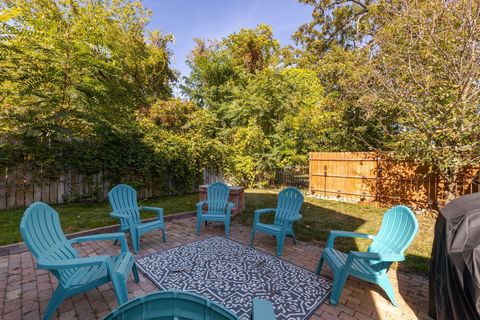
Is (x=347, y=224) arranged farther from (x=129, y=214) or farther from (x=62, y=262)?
(x=62, y=262)

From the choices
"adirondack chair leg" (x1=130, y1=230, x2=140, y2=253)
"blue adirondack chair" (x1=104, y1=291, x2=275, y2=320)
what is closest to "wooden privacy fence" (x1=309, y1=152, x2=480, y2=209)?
"adirondack chair leg" (x1=130, y1=230, x2=140, y2=253)

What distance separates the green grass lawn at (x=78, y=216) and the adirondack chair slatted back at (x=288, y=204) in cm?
292

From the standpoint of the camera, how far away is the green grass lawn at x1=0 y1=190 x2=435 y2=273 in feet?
12.8

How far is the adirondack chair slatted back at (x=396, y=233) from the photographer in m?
2.43

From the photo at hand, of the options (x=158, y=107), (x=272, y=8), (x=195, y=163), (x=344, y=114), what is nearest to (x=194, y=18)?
(x=272, y=8)

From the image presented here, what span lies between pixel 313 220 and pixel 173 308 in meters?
5.10

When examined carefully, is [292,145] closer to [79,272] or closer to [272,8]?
[272,8]

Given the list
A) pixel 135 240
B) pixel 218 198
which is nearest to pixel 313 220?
pixel 218 198

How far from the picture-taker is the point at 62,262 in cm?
196

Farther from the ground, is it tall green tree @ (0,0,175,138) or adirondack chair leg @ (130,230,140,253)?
tall green tree @ (0,0,175,138)

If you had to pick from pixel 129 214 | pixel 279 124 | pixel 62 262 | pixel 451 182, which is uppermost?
pixel 279 124

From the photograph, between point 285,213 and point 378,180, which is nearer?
point 285,213

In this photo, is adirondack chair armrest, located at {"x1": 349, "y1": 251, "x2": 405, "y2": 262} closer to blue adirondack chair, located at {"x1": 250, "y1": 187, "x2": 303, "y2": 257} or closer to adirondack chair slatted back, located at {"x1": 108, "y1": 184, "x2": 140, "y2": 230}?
blue adirondack chair, located at {"x1": 250, "y1": 187, "x2": 303, "y2": 257}

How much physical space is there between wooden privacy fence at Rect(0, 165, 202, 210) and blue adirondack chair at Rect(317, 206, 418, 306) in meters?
6.49
